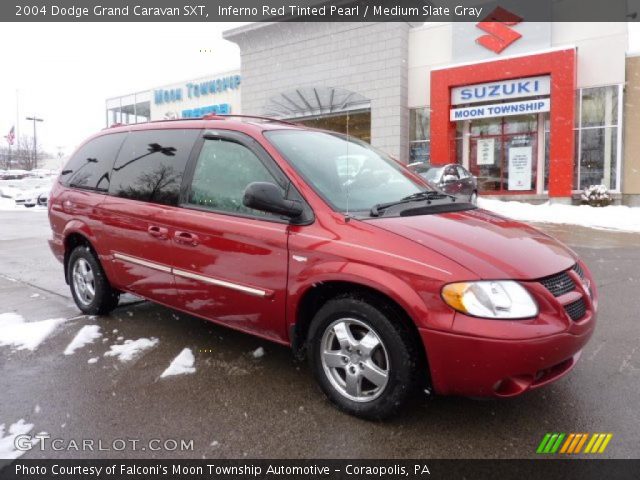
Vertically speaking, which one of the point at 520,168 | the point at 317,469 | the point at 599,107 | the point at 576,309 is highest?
the point at 599,107

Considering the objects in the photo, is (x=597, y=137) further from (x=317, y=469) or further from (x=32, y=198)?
(x=32, y=198)

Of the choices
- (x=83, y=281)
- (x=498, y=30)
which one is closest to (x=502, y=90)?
(x=498, y=30)

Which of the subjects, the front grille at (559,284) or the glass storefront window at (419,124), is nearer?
the front grille at (559,284)

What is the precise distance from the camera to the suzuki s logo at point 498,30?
1858 centimetres

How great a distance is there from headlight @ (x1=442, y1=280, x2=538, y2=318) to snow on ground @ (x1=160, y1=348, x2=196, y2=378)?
1.99 metres

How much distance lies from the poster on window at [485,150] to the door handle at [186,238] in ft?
59.4

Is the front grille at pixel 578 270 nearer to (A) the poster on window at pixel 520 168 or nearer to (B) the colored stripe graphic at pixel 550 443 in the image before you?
(B) the colored stripe graphic at pixel 550 443

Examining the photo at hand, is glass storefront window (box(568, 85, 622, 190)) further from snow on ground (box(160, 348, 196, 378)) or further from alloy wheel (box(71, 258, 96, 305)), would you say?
snow on ground (box(160, 348, 196, 378))

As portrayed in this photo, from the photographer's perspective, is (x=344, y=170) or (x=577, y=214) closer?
(x=344, y=170)

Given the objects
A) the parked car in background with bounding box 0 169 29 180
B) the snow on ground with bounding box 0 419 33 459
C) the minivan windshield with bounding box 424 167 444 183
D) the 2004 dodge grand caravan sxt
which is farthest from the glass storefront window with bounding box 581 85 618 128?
the parked car in background with bounding box 0 169 29 180

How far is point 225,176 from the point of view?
3.70 meters

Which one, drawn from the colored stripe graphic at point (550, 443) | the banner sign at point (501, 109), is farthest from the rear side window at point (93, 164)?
the banner sign at point (501, 109)

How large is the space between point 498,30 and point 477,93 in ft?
7.42

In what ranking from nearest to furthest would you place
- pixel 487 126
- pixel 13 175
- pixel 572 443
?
1. pixel 572 443
2. pixel 487 126
3. pixel 13 175
